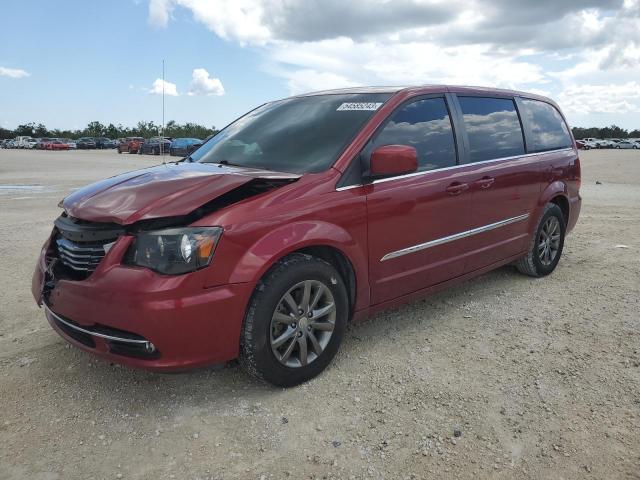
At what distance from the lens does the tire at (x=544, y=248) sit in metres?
5.18

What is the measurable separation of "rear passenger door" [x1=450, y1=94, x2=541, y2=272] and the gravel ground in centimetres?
59

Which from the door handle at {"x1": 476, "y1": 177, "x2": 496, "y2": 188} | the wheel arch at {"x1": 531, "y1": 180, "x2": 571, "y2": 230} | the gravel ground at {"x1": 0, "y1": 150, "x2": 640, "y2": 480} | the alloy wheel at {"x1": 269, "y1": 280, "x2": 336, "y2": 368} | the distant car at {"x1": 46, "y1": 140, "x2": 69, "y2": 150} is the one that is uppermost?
the distant car at {"x1": 46, "y1": 140, "x2": 69, "y2": 150}

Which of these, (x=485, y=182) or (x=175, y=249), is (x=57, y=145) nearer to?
(x=485, y=182)

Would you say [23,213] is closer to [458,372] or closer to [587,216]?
[458,372]

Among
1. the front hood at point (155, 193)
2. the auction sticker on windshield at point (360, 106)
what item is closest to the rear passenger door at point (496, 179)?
the auction sticker on windshield at point (360, 106)

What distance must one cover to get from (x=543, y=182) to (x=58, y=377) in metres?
4.30

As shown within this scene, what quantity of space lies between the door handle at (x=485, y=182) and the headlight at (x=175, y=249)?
7.66ft

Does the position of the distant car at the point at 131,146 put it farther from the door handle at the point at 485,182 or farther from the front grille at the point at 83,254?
the front grille at the point at 83,254

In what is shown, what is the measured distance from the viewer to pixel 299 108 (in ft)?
13.4

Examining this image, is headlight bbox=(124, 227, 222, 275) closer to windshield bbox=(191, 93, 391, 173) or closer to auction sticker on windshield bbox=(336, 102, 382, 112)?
windshield bbox=(191, 93, 391, 173)

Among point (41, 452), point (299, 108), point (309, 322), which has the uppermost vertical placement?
point (299, 108)

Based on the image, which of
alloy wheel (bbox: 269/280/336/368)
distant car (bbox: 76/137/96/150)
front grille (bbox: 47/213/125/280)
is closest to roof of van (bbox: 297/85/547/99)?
alloy wheel (bbox: 269/280/336/368)

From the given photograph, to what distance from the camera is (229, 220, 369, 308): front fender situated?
2.83 metres

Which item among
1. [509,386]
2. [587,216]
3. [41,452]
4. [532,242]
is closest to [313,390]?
[509,386]
